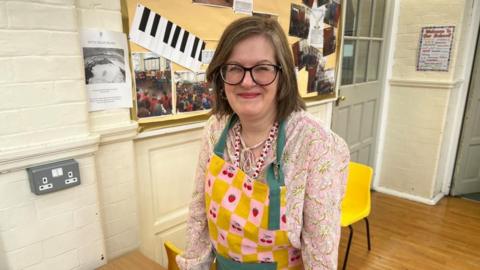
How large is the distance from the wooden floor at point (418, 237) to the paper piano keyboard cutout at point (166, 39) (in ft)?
6.09

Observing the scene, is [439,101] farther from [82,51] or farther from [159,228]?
[82,51]

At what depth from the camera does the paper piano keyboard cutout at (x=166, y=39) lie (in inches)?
57.0

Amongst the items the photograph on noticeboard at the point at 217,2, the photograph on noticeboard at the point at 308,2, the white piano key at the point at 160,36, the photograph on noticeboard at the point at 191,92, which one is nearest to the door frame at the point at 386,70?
the photograph on noticeboard at the point at 308,2

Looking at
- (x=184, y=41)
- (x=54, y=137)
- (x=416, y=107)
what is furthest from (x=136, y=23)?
(x=416, y=107)

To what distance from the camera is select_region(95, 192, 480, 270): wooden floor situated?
2.48 m

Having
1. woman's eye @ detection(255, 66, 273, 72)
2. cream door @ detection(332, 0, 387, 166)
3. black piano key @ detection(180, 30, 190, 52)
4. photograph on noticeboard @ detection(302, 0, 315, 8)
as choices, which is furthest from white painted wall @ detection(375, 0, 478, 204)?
woman's eye @ detection(255, 66, 273, 72)

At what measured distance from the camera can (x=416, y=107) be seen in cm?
333

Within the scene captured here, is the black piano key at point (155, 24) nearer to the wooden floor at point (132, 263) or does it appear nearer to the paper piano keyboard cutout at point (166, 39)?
the paper piano keyboard cutout at point (166, 39)

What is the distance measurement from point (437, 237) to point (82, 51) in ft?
9.81

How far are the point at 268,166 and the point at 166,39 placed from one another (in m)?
0.88

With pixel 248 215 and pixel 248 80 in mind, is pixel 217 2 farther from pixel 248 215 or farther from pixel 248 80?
pixel 248 215

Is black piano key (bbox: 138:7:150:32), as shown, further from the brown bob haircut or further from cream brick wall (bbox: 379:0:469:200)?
cream brick wall (bbox: 379:0:469:200)

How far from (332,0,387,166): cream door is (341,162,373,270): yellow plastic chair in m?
0.80

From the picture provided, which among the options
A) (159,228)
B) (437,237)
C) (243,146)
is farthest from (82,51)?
(437,237)
